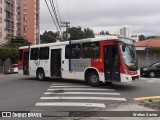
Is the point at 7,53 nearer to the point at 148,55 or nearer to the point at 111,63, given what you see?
the point at 148,55

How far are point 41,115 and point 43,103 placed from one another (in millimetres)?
1996

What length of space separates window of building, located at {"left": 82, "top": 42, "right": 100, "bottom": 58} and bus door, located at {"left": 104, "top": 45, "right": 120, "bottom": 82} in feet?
2.08

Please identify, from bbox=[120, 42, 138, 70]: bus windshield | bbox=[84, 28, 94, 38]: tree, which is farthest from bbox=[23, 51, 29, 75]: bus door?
bbox=[84, 28, 94, 38]: tree

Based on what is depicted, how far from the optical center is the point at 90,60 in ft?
50.8

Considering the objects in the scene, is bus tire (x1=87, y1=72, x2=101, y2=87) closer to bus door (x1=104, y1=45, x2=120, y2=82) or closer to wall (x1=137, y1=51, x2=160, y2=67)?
bus door (x1=104, y1=45, x2=120, y2=82)

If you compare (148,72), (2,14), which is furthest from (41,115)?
(2,14)

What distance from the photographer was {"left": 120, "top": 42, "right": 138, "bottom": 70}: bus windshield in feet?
46.0

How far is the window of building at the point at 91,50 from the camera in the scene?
595 inches

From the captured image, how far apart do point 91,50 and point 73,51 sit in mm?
1679

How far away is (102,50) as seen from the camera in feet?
48.5

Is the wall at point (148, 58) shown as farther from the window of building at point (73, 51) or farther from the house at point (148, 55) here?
the window of building at point (73, 51)

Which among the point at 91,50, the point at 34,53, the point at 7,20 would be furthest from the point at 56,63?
the point at 7,20

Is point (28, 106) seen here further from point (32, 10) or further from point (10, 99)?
point (32, 10)

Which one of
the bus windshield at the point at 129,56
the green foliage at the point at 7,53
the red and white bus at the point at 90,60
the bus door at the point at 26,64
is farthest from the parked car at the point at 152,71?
the green foliage at the point at 7,53
